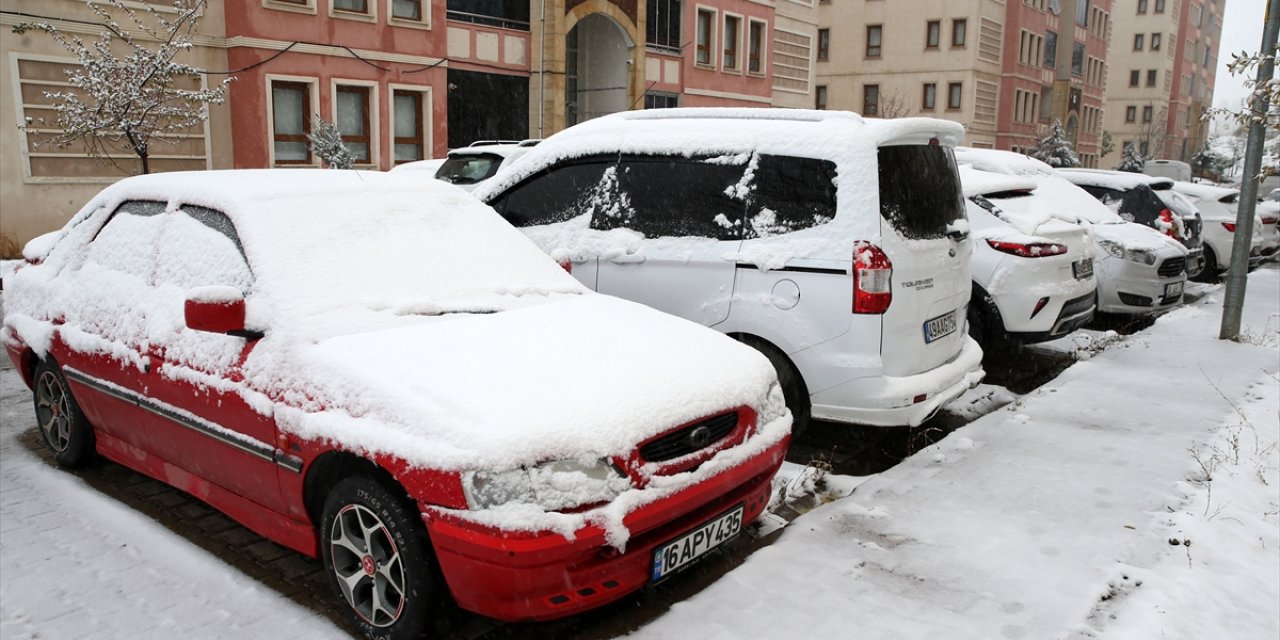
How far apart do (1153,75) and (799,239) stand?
79934mm

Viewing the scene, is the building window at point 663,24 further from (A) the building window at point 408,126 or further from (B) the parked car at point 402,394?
(B) the parked car at point 402,394

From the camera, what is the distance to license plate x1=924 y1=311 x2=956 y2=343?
17.8 ft

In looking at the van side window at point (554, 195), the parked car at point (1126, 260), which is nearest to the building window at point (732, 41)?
the parked car at point (1126, 260)

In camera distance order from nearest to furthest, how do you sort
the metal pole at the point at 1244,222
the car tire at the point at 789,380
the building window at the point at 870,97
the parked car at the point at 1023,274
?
the car tire at the point at 789,380 → the parked car at the point at 1023,274 → the metal pole at the point at 1244,222 → the building window at the point at 870,97

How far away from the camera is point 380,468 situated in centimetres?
334

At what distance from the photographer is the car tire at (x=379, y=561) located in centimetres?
322

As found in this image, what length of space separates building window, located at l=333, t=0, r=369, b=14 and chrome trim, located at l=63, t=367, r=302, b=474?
16.4m

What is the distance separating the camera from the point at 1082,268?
805 centimetres

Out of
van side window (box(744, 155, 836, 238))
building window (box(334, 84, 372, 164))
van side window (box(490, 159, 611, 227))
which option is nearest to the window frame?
building window (box(334, 84, 372, 164))

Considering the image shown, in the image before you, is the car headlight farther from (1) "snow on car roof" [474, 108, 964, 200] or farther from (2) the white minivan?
(1) "snow on car roof" [474, 108, 964, 200]

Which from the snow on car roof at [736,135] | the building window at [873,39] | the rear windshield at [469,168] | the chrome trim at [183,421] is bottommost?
the chrome trim at [183,421]

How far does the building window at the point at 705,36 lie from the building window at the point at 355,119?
12.3 m

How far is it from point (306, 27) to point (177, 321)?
1652 centimetres

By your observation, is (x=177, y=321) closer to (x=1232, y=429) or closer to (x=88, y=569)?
(x=88, y=569)
